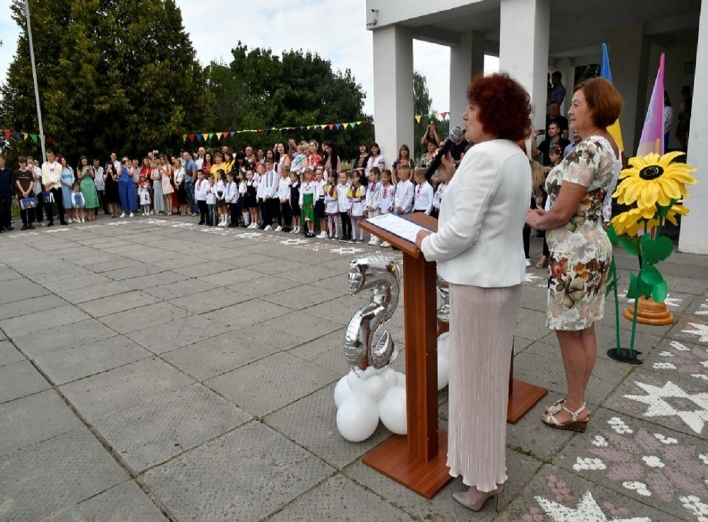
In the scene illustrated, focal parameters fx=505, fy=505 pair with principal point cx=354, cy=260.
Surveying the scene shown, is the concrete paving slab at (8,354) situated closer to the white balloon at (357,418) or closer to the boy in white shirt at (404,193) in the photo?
the white balloon at (357,418)

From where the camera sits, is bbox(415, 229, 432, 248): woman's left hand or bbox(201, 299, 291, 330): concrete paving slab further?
bbox(201, 299, 291, 330): concrete paving slab

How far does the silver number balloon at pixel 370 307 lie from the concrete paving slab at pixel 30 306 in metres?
4.66

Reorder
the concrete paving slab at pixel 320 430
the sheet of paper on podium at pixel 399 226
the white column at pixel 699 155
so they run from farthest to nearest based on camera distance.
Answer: the white column at pixel 699 155, the concrete paving slab at pixel 320 430, the sheet of paper on podium at pixel 399 226

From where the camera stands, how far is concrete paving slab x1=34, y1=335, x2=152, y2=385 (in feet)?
12.9

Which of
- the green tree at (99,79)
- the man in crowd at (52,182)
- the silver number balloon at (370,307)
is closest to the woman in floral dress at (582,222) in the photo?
the silver number balloon at (370,307)

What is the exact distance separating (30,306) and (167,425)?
3.89 m

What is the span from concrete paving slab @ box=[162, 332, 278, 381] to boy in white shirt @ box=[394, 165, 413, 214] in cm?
A: 488

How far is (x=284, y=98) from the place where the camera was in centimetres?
3709

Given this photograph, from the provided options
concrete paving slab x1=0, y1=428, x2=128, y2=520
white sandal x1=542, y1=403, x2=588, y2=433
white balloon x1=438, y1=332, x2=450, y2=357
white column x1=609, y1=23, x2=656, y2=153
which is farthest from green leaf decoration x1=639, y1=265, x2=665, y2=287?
white column x1=609, y1=23, x2=656, y2=153

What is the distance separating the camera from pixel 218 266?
770 centimetres

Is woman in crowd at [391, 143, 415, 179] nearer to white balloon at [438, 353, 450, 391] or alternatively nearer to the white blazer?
white balloon at [438, 353, 450, 391]

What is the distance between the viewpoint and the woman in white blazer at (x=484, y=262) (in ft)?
6.37

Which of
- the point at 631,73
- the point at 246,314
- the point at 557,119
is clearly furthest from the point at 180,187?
the point at 631,73

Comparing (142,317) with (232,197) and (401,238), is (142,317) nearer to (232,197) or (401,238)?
(401,238)
